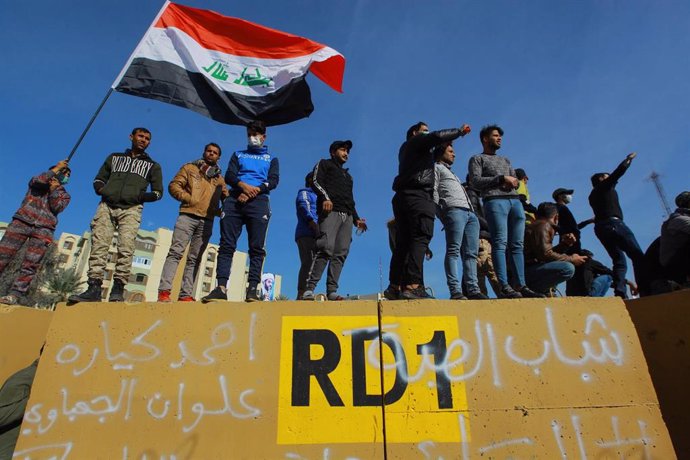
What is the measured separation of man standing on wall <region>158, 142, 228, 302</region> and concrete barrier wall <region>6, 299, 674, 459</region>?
930 mm

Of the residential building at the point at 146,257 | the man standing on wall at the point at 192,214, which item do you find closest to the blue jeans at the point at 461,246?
the man standing on wall at the point at 192,214

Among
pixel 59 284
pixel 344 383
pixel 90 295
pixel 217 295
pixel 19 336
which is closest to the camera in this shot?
pixel 344 383

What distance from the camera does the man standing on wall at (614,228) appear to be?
5316mm

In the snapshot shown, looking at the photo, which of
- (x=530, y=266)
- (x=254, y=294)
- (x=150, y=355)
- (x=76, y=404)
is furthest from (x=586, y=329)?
(x=76, y=404)

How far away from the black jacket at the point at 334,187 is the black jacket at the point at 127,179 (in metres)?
1.92

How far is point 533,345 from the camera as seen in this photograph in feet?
10.8

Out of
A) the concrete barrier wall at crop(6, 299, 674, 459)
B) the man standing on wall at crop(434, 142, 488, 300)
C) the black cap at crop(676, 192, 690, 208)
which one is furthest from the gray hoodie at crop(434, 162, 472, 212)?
the black cap at crop(676, 192, 690, 208)

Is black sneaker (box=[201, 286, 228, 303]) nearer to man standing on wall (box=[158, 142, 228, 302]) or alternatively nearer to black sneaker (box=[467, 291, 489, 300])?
man standing on wall (box=[158, 142, 228, 302])

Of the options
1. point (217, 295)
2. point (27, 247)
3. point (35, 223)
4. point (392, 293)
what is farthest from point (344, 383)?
point (35, 223)

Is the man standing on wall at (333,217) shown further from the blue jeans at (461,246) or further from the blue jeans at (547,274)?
the blue jeans at (547,274)

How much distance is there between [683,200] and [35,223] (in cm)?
Answer: 779

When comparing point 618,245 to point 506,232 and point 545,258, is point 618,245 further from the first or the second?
point 506,232

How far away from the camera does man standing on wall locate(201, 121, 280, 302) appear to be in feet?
14.4

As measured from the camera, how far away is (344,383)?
10.6ft
